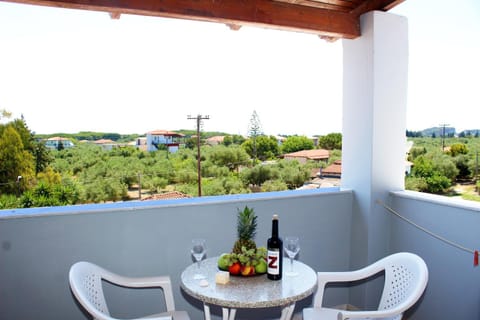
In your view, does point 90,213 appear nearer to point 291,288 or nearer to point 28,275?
point 28,275

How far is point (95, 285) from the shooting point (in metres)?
1.77

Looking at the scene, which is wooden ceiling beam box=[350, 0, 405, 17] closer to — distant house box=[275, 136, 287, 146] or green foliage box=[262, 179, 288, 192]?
distant house box=[275, 136, 287, 146]

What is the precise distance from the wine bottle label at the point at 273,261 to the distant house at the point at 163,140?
9.76ft

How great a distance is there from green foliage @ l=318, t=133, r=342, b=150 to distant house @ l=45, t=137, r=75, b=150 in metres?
3.39

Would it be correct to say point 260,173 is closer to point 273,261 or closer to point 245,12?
point 245,12

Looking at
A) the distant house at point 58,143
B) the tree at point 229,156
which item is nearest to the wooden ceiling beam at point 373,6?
the tree at point 229,156

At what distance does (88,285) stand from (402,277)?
5.54 ft

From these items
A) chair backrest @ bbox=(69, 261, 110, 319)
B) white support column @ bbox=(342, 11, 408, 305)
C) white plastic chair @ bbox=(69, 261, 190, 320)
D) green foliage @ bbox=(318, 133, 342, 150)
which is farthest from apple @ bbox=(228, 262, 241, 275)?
green foliage @ bbox=(318, 133, 342, 150)

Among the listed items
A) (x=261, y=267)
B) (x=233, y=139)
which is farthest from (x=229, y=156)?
(x=261, y=267)

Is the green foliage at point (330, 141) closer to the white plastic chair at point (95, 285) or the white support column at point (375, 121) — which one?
the white support column at point (375, 121)

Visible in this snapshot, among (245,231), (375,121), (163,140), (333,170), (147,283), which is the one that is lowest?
(147,283)

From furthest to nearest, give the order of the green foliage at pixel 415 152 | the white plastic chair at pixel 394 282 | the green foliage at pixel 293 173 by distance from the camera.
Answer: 1. the green foliage at pixel 293 173
2. the green foliage at pixel 415 152
3. the white plastic chair at pixel 394 282

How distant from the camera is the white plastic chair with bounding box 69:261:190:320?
148cm

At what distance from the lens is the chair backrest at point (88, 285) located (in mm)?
1489
